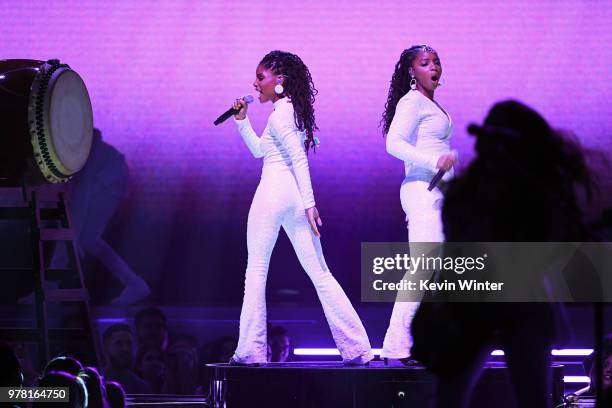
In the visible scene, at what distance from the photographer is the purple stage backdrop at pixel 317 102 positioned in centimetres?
555

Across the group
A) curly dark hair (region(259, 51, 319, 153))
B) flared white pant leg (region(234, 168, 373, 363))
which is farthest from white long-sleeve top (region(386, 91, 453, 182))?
flared white pant leg (region(234, 168, 373, 363))

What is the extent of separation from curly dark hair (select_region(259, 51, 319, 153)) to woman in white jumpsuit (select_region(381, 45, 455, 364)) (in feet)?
1.35

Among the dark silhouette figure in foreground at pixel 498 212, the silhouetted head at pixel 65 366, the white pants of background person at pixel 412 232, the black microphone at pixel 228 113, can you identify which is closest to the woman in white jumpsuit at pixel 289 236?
the white pants of background person at pixel 412 232

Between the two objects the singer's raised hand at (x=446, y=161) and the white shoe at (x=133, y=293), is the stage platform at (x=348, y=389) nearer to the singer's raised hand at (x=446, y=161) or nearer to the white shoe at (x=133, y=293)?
the singer's raised hand at (x=446, y=161)

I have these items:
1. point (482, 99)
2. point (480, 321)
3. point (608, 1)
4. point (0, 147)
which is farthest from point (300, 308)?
point (480, 321)

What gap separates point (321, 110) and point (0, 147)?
6.86ft

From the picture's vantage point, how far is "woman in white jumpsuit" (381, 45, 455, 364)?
3.88m

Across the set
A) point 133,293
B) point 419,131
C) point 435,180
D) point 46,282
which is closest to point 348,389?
point 435,180

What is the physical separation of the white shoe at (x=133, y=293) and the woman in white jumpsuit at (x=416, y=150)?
7.18 ft

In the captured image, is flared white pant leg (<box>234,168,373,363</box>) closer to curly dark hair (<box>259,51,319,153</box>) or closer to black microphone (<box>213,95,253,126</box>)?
curly dark hair (<box>259,51,319,153</box>)

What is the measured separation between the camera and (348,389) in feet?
11.5

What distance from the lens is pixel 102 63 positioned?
19.0 feet

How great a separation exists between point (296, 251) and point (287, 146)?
1.63 ft

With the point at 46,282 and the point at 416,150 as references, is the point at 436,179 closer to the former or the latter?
the point at 416,150
